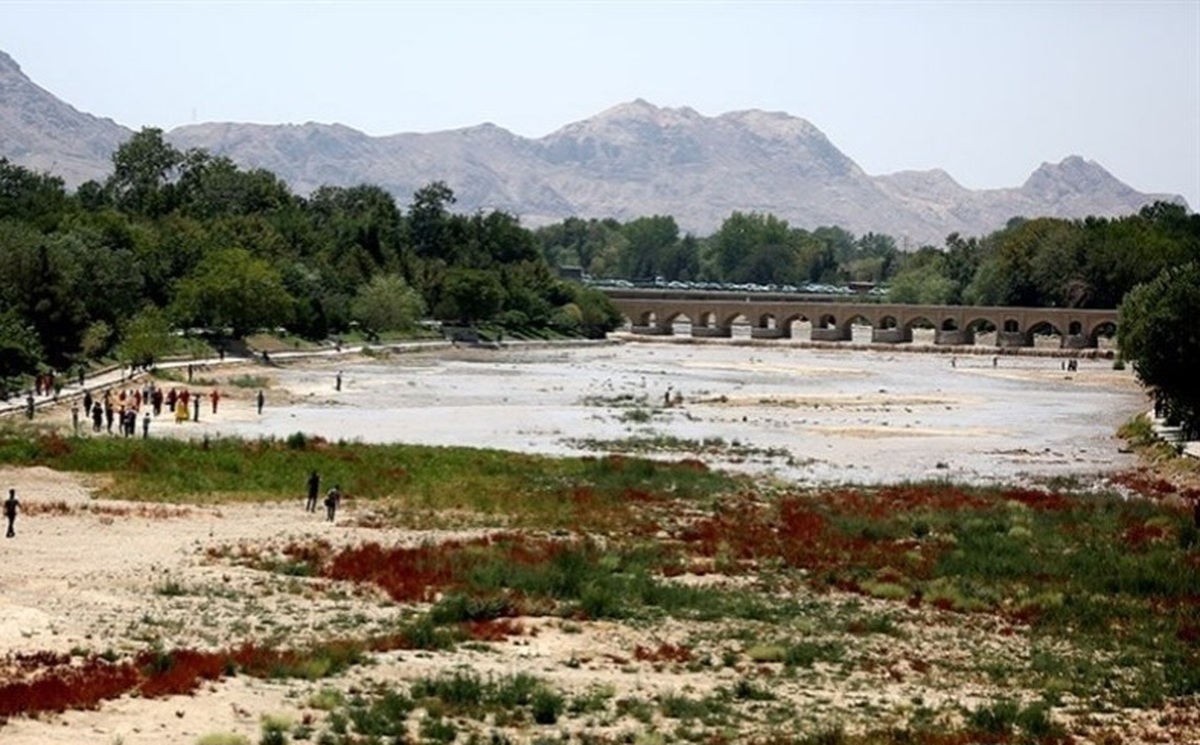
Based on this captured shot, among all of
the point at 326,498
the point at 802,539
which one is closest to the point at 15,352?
the point at 326,498

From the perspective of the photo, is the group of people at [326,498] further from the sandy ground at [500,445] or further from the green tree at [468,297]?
the green tree at [468,297]

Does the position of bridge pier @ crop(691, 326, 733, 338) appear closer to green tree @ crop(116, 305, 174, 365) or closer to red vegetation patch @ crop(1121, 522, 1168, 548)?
green tree @ crop(116, 305, 174, 365)

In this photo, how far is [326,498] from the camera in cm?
4534

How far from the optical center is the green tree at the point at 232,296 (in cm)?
11275

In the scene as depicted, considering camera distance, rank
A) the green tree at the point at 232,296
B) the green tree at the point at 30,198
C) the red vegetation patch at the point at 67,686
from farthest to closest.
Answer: the green tree at the point at 30,198, the green tree at the point at 232,296, the red vegetation patch at the point at 67,686

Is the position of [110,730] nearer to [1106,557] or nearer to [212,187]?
[1106,557]

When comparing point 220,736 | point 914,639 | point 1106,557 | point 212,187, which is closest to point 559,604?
point 914,639

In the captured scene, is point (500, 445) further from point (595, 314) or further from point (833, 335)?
point (833, 335)

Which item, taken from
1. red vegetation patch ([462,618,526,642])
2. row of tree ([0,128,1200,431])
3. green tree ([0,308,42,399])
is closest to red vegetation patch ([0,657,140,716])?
red vegetation patch ([462,618,526,642])

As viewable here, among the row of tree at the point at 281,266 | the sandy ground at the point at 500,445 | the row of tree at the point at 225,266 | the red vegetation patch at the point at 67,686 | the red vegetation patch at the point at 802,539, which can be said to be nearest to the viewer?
the red vegetation patch at the point at 67,686

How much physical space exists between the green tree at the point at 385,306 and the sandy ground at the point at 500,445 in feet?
23.1

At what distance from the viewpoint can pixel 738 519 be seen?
4653 centimetres

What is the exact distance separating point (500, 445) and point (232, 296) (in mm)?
49857

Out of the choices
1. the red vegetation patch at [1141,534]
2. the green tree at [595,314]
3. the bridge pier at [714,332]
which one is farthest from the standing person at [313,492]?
the bridge pier at [714,332]
